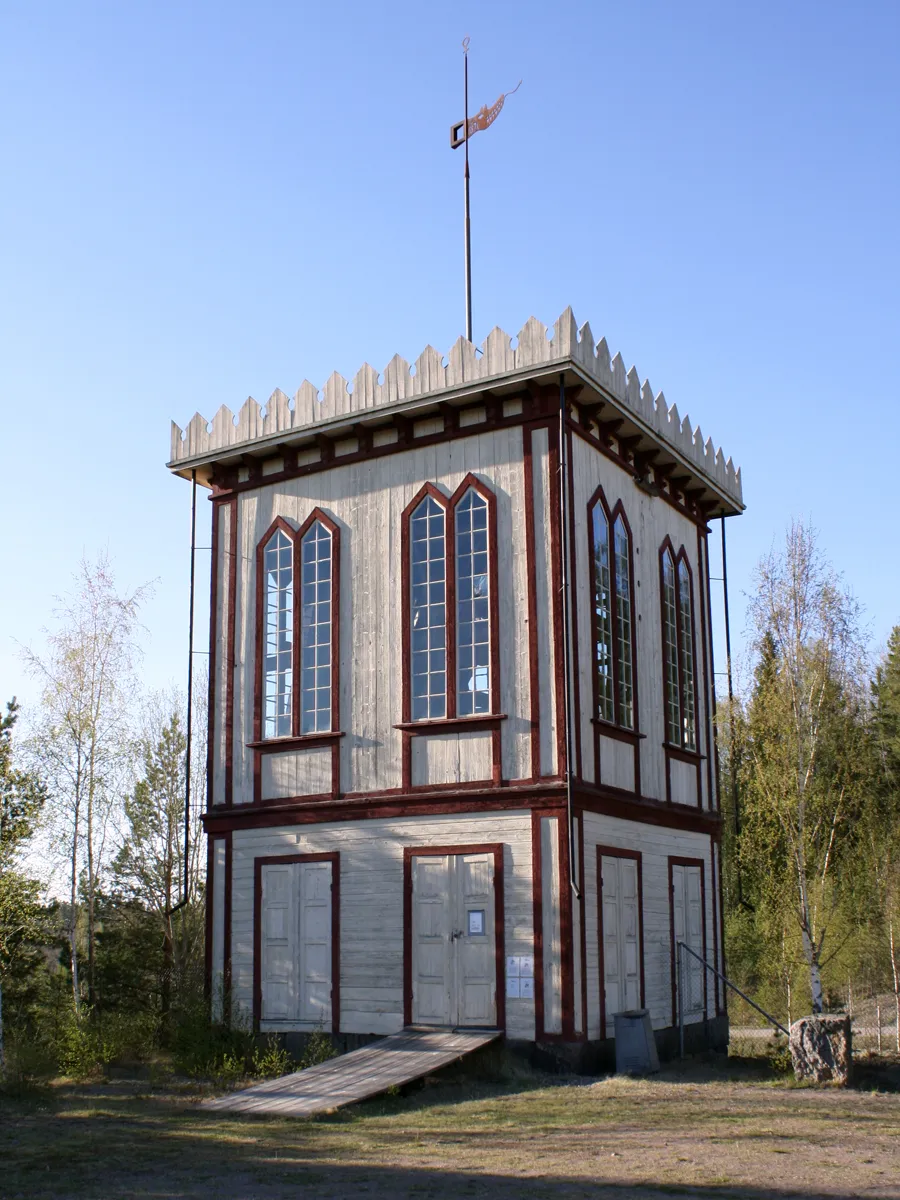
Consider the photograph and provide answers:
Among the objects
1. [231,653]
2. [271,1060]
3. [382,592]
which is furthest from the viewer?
[231,653]

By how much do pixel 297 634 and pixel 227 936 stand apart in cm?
457

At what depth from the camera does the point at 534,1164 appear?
963 centimetres

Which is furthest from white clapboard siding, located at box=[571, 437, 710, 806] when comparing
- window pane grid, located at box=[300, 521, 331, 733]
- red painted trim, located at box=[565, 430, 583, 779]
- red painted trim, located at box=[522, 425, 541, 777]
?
window pane grid, located at box=[300, 521, 331, 733]

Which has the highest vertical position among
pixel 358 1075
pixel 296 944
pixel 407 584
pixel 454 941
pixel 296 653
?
pixel 407 584

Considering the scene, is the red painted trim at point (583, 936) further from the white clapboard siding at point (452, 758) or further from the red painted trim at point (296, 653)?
the red painted trim at point (296, 653)

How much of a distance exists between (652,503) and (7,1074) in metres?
12.2

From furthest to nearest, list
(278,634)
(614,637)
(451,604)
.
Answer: (278,634) → (614,637) → (451,604)

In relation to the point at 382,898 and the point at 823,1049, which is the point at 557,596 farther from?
the point at 823,1049

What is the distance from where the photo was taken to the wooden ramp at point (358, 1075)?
43.3 feet

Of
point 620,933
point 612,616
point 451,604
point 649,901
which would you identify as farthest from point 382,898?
point 612,616

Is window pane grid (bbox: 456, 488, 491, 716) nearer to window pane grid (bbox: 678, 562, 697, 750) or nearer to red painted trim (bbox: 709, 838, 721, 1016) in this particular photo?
window pane grid (bbox: 678, 562, 697, 750)

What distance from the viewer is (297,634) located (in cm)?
1912

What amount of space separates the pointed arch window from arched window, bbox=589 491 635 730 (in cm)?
153

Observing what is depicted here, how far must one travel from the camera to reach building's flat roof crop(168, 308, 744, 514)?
1706 centimetres
